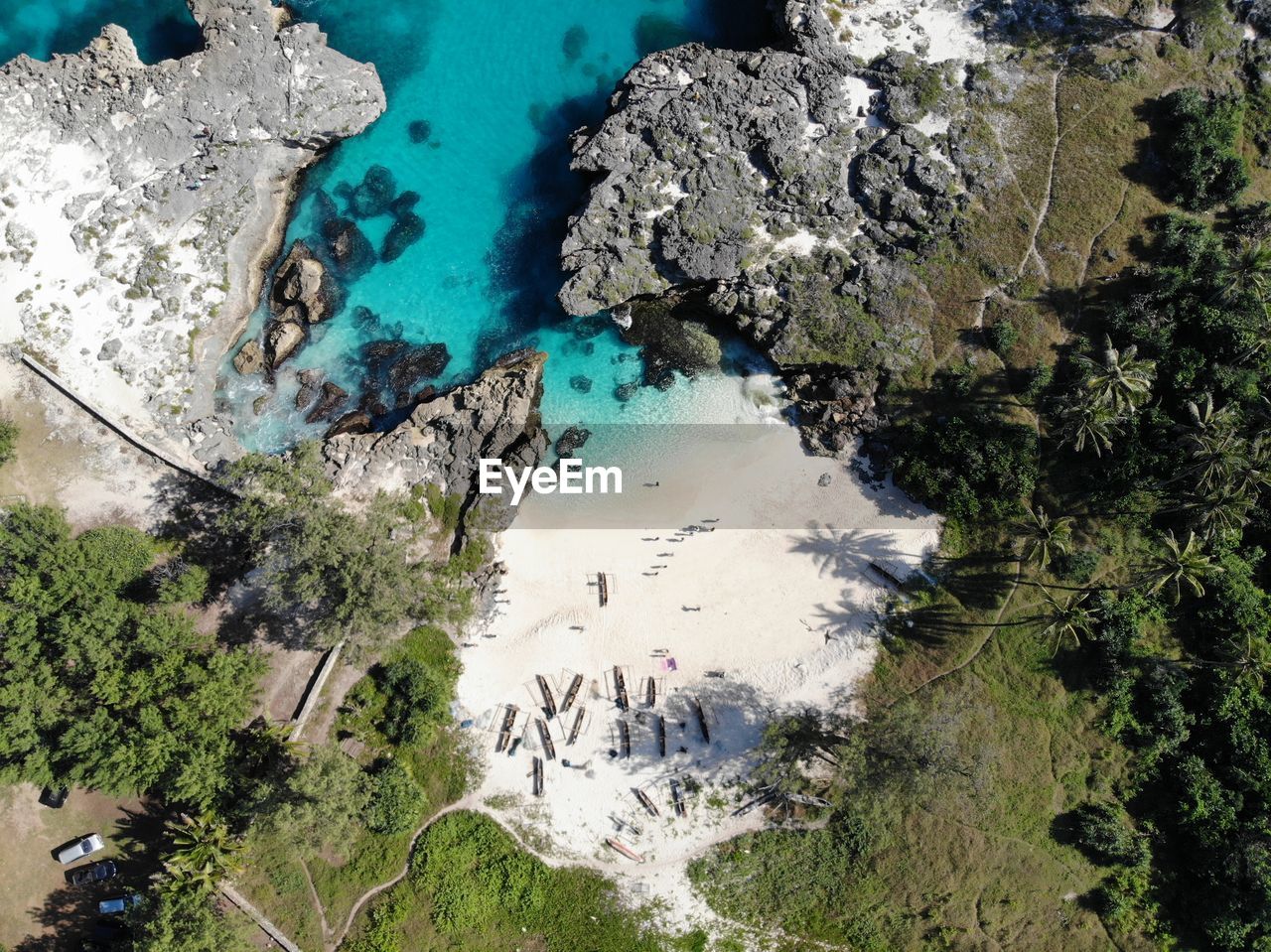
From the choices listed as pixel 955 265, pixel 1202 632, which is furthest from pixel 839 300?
pixel 1202 632

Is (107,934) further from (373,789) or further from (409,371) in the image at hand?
(409,371)

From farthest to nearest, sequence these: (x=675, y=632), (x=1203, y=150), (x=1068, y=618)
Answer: (x=1203, y=150), (x=675, y=632), (x=1068, y=618)

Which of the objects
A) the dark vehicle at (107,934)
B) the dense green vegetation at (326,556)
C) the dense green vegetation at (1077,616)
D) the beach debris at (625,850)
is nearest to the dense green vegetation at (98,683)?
the dense green vegetation at (326,556)

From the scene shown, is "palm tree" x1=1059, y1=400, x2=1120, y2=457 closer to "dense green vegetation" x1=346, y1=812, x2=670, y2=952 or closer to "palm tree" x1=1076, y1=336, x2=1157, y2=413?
"palm tree" x1=1076, y1=336, x2=1157, y2=413

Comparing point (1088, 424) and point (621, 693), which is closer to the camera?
point (1088, 424)

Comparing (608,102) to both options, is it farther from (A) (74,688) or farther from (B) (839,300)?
(A) (74,688)

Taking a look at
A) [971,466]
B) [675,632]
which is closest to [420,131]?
[675,632]
